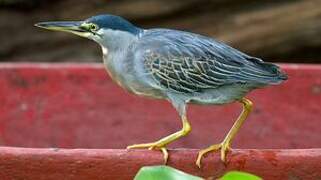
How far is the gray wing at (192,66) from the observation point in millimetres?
2992

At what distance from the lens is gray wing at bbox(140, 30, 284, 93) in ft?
9.82

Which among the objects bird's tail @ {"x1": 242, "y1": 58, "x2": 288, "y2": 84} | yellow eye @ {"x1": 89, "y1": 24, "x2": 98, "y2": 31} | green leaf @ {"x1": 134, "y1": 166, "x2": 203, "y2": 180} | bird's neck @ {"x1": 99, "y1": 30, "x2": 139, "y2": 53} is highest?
yellow eye @ {"x1": 89, "y1": 24, "x2": 98, "y2": 31}

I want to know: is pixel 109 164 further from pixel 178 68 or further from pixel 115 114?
pixel 115 114

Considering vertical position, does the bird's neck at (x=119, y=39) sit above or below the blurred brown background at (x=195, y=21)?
above

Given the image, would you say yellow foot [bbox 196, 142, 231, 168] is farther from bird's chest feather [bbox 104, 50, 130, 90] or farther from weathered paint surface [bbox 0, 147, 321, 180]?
bird's chest feather [bbox 104, 50, 130, 90]

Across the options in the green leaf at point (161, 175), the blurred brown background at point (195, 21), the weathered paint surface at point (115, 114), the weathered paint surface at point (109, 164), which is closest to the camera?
the green leaf at point (161, 175)

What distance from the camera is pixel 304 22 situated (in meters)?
5.43

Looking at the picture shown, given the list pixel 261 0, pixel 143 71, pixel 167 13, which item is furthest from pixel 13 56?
pixel 143 71

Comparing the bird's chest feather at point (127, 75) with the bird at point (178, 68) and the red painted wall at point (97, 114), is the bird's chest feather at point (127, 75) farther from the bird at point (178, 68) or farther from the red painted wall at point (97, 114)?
the red painted wall at point (97, 114)

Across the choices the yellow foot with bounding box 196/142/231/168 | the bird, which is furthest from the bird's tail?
the yellow foot with bounding box 196/142/231/168

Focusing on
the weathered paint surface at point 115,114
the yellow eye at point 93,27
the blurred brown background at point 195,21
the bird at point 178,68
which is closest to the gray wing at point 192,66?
the bird at point 178,68

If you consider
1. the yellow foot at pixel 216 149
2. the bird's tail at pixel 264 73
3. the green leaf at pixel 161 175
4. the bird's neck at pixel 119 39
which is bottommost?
the yellow foot at pixel 216 149

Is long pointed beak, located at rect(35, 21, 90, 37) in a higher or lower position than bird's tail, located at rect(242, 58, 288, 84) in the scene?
higher

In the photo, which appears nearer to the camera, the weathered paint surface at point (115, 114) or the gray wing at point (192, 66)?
the gray wing at point (192, 66)
